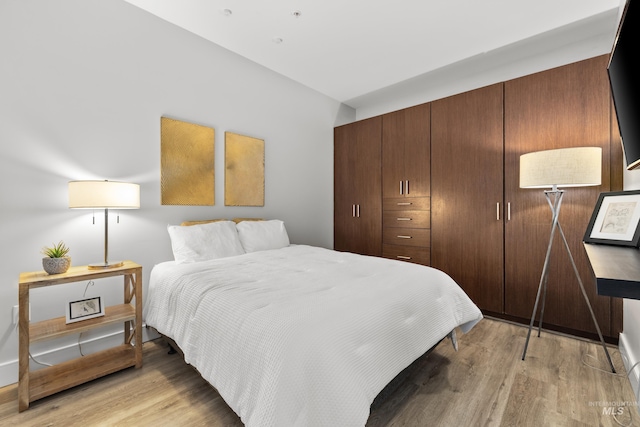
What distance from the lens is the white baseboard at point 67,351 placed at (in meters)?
1.89

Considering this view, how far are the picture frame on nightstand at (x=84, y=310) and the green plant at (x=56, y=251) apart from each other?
1.07 ft

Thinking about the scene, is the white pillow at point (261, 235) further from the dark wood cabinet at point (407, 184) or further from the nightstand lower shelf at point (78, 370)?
the dark wood cabinet at point (407, 184)

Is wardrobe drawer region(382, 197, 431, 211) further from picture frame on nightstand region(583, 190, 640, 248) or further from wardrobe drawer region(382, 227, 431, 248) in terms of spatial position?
picture frame on nightstand region(583, 190, 640, 248)

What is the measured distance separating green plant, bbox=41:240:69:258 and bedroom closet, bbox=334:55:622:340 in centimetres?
324

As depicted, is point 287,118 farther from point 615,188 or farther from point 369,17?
point 615,188

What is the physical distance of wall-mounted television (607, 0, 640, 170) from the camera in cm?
117

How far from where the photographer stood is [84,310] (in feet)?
6.37

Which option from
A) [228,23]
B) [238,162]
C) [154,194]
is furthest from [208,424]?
[228,23]

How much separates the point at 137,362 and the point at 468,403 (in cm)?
219

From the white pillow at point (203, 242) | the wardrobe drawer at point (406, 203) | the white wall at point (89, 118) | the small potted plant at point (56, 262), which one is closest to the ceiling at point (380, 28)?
the white wall at point (89, 118)

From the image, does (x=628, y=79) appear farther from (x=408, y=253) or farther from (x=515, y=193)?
(x=408, y=253)

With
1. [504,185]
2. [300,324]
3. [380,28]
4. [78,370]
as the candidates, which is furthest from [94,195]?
[504,185]

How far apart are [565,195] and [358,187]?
7.53 ft

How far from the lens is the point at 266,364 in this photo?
114cm
